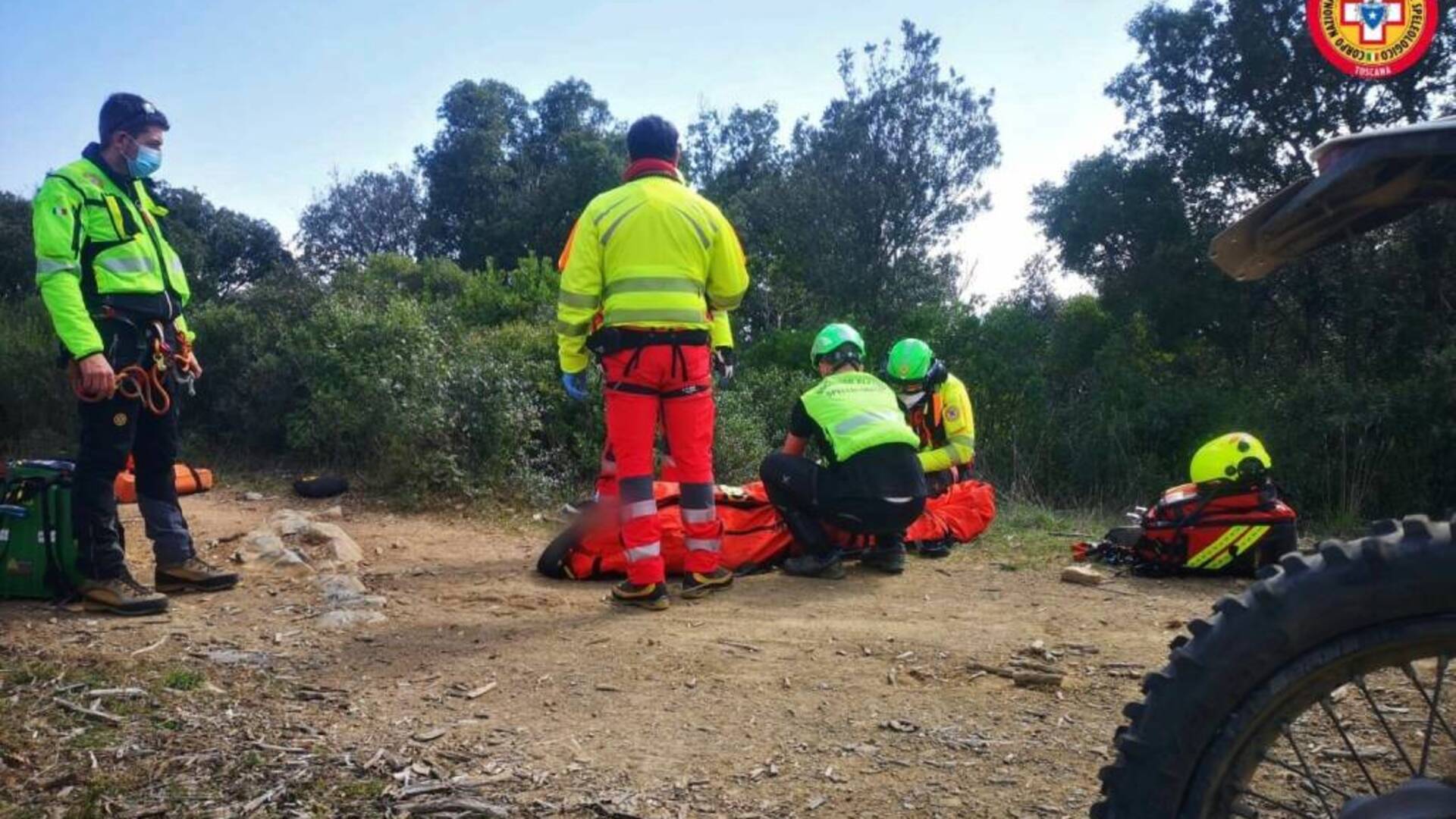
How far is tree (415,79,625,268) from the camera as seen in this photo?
2733cm

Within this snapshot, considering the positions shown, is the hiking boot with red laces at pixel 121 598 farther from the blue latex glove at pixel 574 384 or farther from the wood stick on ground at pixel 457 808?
the wood stick on ground at pixel 457 808

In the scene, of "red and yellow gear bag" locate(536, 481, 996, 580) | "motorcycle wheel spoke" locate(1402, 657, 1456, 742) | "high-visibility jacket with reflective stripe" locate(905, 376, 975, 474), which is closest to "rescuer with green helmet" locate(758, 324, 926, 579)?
"red and yellow gear bag" locate(536, 481, 996, 580)

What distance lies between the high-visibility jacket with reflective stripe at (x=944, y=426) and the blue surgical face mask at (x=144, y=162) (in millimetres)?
4744

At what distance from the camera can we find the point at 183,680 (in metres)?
3.57

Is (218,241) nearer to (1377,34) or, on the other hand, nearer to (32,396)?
(32,396)

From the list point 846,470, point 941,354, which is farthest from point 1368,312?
point 846,470

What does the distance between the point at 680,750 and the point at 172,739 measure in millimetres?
1501

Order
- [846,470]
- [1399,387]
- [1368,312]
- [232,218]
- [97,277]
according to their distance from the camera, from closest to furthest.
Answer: [97,277] < [846,470] < [1399,387] < [1368,312] < [232,218]

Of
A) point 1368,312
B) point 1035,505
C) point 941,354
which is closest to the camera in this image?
point 1035,505

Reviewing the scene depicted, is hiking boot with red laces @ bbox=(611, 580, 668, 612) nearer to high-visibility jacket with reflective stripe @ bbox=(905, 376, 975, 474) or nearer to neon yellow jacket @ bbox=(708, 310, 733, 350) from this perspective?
neon yellow jacket @ bbox=(708, 310, 733, 350)

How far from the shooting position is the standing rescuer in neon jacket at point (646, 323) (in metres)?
4.84

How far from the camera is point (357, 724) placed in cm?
330

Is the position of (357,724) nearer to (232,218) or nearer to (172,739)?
(172,739)

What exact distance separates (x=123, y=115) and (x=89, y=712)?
8.99 ft
